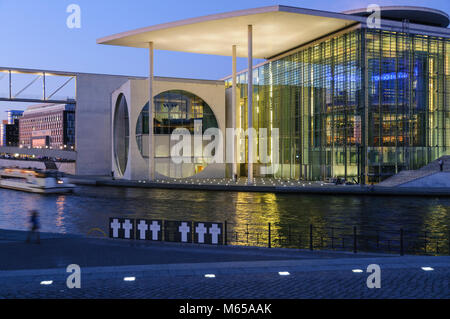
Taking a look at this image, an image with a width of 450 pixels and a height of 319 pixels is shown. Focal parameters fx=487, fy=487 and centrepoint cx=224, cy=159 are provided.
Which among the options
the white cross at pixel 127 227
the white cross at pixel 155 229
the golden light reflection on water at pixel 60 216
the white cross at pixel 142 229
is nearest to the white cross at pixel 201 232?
the white cross at pixel 155 229

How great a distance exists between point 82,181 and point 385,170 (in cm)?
3007

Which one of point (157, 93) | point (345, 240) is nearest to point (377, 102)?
point (157, 93)

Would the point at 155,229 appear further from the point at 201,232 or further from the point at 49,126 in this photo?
the point at 49,126

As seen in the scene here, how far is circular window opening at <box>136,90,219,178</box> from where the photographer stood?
5469 centimetres

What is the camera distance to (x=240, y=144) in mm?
62562

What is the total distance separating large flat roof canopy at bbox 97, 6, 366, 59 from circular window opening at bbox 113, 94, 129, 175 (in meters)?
8.76

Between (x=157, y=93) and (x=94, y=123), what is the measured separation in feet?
53.1

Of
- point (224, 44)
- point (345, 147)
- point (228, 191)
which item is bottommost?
point (228, 191)

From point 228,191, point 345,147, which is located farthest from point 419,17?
point 228,191

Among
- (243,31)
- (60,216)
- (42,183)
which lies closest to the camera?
(60,216)

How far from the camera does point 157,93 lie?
180ft

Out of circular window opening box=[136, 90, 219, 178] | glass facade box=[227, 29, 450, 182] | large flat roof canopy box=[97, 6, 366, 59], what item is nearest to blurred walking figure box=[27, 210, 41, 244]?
large flat roof canopy box=[97, 6, 366, 59]

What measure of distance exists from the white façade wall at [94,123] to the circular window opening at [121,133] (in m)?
5.96
